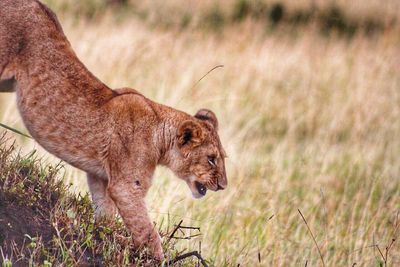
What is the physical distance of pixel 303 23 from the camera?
18.1 meters

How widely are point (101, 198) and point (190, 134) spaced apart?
2.36 ft

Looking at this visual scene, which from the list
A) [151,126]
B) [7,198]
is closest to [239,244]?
[151,126]

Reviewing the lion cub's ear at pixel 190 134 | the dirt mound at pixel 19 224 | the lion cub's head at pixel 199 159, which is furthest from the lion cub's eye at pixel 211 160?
the dirt mound at pixel 19 224

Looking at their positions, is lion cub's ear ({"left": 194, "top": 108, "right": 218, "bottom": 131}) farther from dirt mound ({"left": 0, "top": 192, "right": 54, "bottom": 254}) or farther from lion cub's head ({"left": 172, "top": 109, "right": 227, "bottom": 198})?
dirt mound ({"left": 0, "top": 192, "right": 54, "bottom": 254})

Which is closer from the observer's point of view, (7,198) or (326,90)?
(7,198)

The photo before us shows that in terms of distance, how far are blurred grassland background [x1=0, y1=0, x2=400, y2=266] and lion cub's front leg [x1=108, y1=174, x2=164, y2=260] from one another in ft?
1.56

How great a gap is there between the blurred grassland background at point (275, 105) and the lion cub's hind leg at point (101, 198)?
392mm

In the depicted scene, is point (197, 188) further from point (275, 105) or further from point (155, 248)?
point (275, 105)

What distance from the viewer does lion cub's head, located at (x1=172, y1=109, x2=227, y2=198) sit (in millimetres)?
6266

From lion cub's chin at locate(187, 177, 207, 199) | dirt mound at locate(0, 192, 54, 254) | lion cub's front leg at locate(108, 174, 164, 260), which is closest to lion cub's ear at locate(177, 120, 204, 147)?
lion cub's chin at locate(187, 177, 207, 199)

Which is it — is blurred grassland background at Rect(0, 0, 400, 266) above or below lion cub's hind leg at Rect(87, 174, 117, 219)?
below

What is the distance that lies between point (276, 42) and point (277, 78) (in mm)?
2056

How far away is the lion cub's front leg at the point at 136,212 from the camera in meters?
5.79

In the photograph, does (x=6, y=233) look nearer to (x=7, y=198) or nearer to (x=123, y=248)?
(x=7, y=198)
